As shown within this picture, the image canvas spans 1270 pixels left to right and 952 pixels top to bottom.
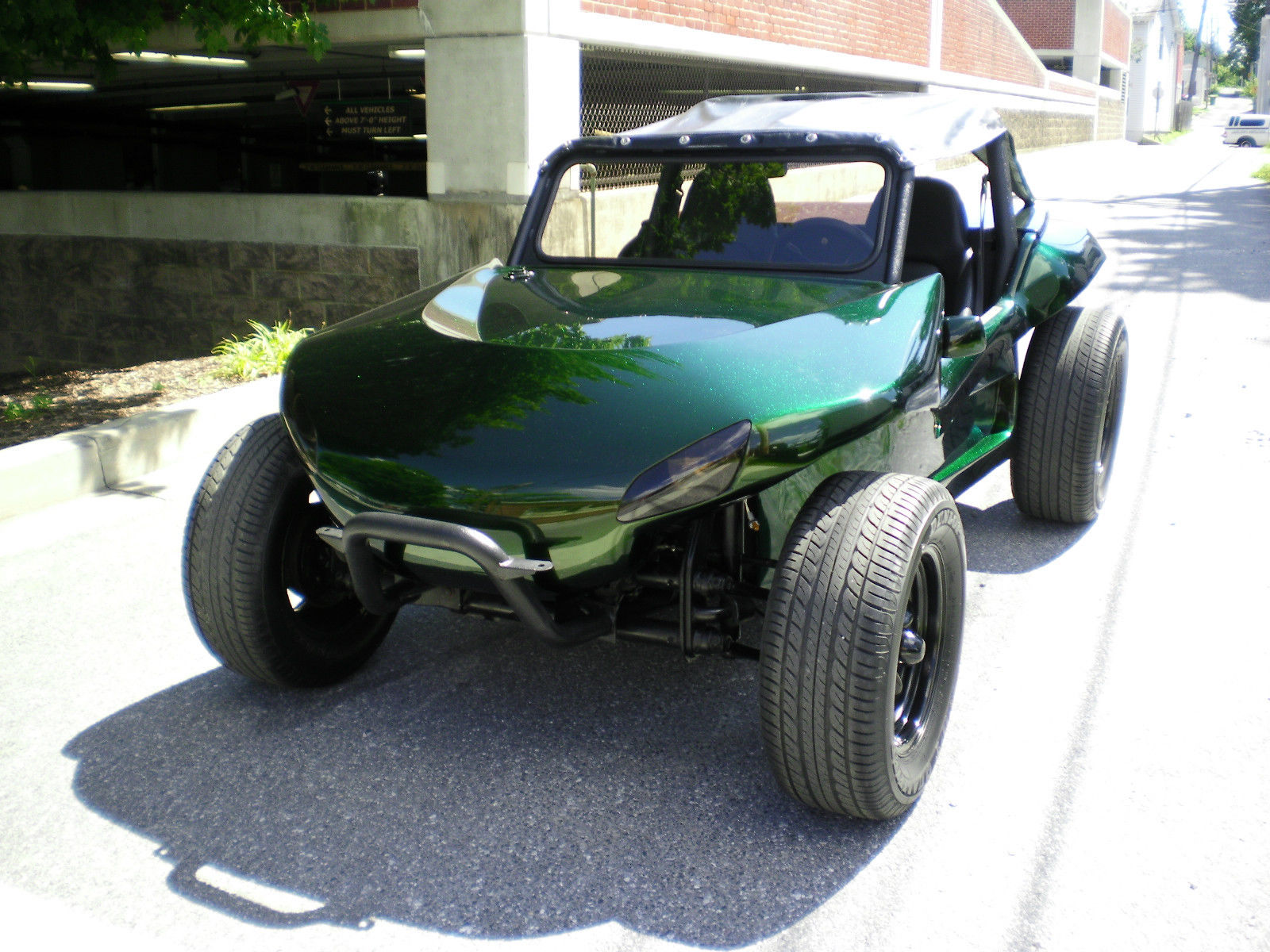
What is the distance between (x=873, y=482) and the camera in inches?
111

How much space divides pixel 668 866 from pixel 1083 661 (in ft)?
5.60

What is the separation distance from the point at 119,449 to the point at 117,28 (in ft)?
9.73

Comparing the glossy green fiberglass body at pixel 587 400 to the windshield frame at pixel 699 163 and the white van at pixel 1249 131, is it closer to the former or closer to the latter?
the windshield frame at pixel 699 163

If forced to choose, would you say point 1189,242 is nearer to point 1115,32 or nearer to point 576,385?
point 576,385

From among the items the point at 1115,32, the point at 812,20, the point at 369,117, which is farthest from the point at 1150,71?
the point at 369,117

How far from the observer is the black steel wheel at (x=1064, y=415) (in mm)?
4449

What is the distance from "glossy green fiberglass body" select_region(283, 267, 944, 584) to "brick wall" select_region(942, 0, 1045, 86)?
65.2 ft

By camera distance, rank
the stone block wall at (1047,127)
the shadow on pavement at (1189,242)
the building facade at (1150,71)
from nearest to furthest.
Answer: the shadow on pavement at (1189,242), the stone block wall at (1047,127), the building facade at (1150,71)

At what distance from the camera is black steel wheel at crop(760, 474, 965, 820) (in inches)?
101

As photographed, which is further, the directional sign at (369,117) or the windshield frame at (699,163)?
the directional sign at (369,117)

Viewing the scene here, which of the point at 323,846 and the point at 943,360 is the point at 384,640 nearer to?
the point at 323,846

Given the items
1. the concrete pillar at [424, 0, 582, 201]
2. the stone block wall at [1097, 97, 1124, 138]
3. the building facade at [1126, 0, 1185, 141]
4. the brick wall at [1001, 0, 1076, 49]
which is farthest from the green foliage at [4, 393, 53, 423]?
the building facade at [1126, 0, 1185, 141]

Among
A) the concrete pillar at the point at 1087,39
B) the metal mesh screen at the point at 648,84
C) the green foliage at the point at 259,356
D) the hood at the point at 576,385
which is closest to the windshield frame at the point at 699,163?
the hood at the point at 576,385

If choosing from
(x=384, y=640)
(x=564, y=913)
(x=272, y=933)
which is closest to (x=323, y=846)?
(x=272, y=933)
